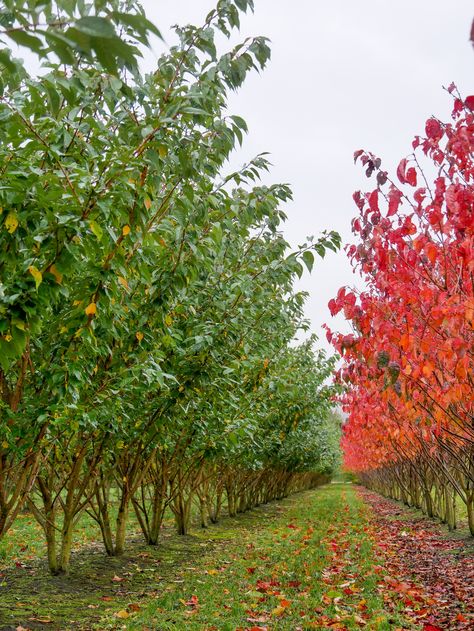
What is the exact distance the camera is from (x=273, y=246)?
6133 mm

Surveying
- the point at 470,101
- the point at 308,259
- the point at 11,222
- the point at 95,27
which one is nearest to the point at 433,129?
the point at 470,101

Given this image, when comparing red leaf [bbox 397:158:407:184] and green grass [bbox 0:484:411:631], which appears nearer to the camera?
red leaf [bbox 397:158:407:184]

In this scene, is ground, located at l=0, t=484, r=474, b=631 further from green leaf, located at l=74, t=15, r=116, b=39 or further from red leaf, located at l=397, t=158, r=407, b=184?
green leaf, located at l=74, t=15, r=116, b=39

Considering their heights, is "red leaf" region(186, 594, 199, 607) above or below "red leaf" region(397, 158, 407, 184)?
below

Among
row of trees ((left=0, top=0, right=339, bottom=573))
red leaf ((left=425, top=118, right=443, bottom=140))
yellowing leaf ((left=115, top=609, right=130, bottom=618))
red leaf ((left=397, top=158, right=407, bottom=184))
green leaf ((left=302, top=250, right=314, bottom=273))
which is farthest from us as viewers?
yellowing leaf ((left=115, top=609, right=130, bottom=618))

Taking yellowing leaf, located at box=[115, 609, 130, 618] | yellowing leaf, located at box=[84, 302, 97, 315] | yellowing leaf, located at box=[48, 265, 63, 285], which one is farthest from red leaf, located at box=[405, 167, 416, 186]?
yellowing leaf, located at box=[115, 609, 130, 618]

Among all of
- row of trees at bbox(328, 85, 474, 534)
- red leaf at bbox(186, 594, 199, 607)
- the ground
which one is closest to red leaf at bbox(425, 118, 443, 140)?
row of trees at bbox(328, 85, 474, 534)

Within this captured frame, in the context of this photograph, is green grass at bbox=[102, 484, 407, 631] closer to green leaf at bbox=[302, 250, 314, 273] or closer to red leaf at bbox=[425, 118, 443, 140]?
green leaf at bbox=[302, 250, 314, 273]

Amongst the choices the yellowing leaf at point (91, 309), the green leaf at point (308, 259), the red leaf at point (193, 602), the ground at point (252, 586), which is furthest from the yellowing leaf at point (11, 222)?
the red leaf at point (193, 602)

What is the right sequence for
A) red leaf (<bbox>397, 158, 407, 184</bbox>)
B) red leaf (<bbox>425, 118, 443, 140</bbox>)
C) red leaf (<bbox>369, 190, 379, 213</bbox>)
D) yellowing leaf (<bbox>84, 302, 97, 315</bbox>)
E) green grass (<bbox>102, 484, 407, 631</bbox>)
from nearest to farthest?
1. yellowing leaf (<bbox>84, 302, 97, 315</bbox>)
2. red leaf (<bbox>397, 158, 407, 184</bbox>)
3. red leaf (<bbox>425, 118, 443, 140</bbox>)
4. red leaf (<bbox>369, 190, 379, 213</bbox>)
5. green grass (<bbox>102, 484, 407, 631</bbox>)

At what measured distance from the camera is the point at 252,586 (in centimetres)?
709

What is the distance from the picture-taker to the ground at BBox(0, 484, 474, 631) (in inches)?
215

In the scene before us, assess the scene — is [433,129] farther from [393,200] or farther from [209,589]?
[209,589]

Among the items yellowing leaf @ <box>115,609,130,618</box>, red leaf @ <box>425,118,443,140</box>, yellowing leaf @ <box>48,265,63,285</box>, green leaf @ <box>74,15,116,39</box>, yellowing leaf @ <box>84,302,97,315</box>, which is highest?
red leaf @ <box>425,118,443,140</box>
